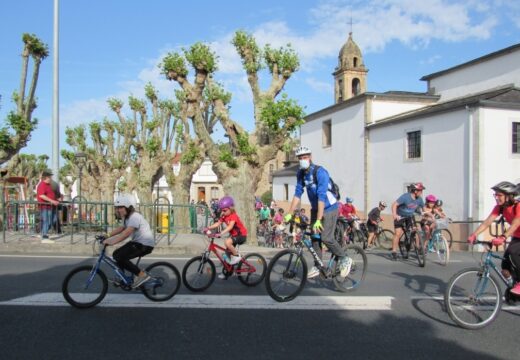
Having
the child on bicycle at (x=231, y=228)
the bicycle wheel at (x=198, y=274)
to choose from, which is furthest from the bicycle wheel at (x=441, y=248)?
the bicycle wheel at (x=198, y=274)

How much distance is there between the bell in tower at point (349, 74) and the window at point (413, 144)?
31.5 metres

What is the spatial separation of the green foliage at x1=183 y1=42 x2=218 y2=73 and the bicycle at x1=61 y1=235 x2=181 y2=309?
12.4 m

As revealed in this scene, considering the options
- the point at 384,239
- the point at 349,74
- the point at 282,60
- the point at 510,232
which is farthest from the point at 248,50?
the point at 349,74

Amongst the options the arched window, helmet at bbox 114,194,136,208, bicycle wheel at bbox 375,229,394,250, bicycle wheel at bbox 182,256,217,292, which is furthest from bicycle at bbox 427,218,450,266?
the arched window

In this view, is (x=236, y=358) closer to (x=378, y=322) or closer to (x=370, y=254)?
(x=378, y=322)

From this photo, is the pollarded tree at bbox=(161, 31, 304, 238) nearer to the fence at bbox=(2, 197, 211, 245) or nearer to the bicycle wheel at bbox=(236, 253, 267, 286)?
the fence at bbox=(2, 197, 211, 245)

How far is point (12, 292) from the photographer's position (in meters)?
6.71

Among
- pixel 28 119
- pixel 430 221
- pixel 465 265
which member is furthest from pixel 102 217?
pixel 28 119

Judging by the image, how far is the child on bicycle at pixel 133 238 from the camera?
19.9 feet

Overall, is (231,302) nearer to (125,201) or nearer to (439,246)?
(125,201)

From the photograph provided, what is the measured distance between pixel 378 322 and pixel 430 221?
604 centimetres

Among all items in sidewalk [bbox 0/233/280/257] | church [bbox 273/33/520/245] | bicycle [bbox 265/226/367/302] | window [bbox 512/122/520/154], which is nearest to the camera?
bicycle [bbox 265/226/367/302]

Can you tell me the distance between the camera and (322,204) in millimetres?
6422

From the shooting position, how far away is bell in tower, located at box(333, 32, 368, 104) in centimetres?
5628
